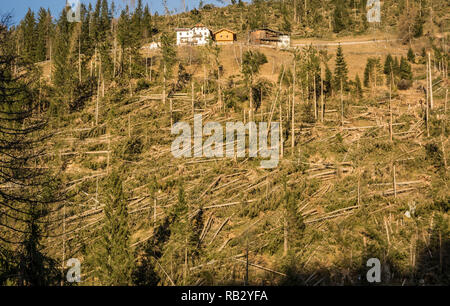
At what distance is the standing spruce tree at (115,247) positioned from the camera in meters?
12.0

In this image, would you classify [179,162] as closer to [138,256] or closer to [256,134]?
[256,134]

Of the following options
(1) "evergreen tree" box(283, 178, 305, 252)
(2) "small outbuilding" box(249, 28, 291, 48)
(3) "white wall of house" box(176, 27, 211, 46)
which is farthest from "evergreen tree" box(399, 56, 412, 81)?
(3) "white wall of house" box(176, 27, 211, 46)

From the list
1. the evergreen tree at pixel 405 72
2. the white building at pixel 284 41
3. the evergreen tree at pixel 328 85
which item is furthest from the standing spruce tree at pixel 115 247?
the white building at pixel 284 41

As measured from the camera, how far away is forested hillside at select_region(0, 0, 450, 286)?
1341cm

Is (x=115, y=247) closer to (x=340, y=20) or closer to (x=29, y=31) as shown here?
(x=29, y=31)

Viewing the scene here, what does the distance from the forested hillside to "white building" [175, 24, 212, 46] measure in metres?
19.3

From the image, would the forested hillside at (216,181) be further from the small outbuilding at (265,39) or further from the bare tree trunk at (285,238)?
the small outbuilding at (265,39)

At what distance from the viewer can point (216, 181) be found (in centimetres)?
2148

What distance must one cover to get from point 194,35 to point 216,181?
4768 centimetres

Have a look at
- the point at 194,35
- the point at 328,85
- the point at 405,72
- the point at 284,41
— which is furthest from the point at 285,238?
the point at 194,35

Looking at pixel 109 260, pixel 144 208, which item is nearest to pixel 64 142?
pixel 144 208

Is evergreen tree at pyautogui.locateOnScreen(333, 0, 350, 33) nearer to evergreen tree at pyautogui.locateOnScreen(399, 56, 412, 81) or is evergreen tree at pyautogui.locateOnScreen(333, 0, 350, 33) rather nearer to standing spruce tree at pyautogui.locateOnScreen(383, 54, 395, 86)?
standing spruce tree at pyautogui.locateOnScreen(383, 54, 395, 86)
